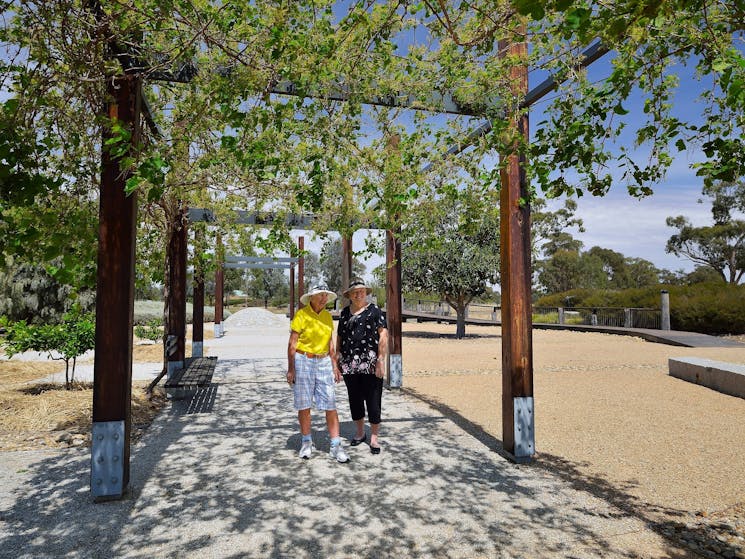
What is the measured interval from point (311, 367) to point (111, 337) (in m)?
1.84

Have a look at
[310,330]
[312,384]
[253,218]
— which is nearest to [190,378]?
[312,384]

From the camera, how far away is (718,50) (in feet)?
8.92

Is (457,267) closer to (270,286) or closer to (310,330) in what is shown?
(310,330)

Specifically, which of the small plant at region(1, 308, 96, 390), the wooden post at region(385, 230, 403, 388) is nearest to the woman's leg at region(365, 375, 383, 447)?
the wooden post at region(385, 230, 403, 388)

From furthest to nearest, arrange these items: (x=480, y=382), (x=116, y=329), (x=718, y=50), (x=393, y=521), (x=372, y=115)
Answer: (x=480, y=382)
(x=372, y=115)
(x=116, y=329)
(x=393, y=521)
(x=718, y=50)

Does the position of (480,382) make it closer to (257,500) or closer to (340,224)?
(340,224)

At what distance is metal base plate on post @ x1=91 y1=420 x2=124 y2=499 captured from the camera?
3854 millimetres

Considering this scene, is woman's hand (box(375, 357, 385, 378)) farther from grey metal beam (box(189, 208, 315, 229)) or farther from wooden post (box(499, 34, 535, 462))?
grey metal beam (box(189, 208, 315, 229))

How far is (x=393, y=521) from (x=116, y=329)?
251 cm

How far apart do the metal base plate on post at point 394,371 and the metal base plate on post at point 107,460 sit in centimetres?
551


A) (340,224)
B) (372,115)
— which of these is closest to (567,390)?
(340,224)

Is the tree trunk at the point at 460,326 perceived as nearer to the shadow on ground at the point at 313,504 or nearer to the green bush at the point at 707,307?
the green bush at the point at 707,307

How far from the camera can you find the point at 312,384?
16.4ft

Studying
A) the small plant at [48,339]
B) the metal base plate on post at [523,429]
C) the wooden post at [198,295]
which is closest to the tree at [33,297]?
the wooden post at [198,295]
